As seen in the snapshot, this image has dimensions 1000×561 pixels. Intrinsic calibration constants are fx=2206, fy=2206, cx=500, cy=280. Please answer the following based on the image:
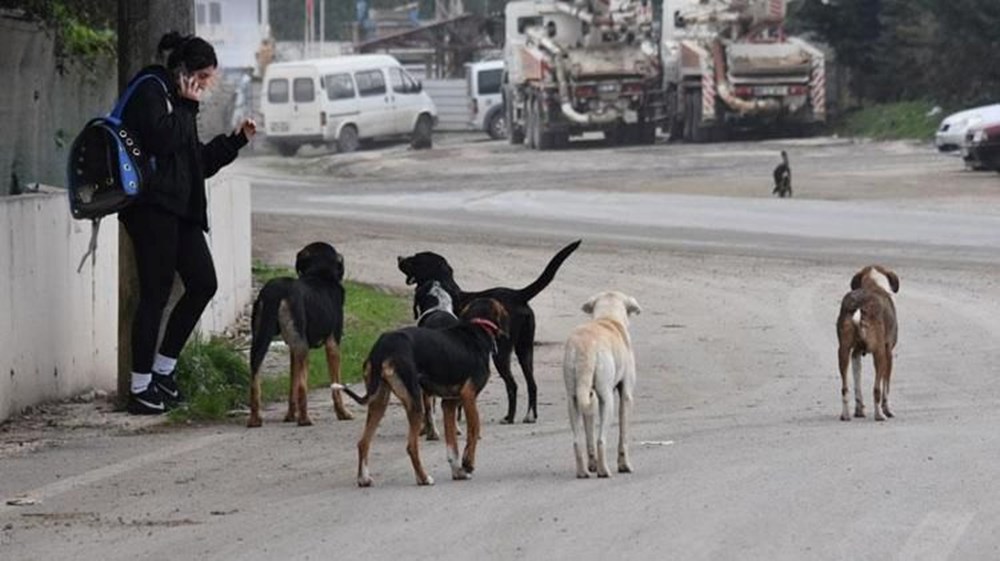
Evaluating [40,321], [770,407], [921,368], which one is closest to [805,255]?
[921,368]

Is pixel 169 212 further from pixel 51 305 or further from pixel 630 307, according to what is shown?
pixel 630 307

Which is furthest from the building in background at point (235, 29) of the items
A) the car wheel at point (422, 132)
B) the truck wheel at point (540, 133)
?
the truck wheel at point (540, 133)

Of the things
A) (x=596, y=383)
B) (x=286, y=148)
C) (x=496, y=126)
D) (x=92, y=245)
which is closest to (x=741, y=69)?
(x=496, y=126)

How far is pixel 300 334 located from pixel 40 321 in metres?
1.59

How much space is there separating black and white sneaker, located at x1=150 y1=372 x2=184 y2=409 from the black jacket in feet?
3.01

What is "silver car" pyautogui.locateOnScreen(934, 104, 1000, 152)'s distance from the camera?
121 feet

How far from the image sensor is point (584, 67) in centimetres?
4809

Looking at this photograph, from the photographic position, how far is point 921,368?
15.3 metres

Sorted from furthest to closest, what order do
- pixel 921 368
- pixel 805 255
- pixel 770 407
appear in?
1. pixel 805 255
2. pixel 921 368
3. pixel 770 407

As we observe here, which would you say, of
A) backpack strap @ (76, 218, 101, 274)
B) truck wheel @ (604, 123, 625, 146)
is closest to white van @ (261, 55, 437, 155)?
truck wheel @ (604, 123, 625, 146)

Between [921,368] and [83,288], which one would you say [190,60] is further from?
[921,368]

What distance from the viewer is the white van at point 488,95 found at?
192 feet

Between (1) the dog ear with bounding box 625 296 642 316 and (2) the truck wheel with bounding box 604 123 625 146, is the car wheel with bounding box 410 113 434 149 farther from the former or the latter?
(1) the dog ear with bounding box 625 296 642 316

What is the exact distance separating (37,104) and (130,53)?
1.83 metres
